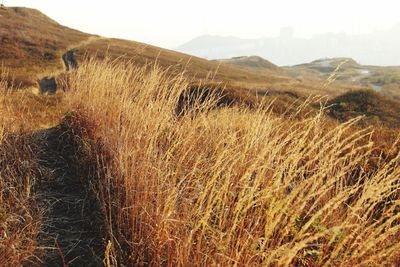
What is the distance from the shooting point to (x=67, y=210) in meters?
3.92

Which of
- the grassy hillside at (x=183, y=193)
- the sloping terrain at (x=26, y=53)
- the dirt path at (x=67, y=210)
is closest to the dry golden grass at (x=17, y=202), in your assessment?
the grassy hillside at (x=183, y=193)

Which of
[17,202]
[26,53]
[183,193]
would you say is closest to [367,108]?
[183,193]

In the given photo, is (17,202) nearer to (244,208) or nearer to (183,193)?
(183,193)

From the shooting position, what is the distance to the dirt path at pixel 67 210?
3.12 m

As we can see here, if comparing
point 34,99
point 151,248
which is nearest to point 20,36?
point 34,99

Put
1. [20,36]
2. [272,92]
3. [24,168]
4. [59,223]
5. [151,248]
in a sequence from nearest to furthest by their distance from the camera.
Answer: [151,248], [59,223], [24,168], [272,92], [20,36]

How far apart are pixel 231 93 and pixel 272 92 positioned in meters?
7.25

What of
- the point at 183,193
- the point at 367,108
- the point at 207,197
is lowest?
the point at 367,108

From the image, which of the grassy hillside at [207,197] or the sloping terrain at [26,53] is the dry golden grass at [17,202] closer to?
the grassy hillside at [207,197]

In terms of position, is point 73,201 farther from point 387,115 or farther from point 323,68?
point 323,68

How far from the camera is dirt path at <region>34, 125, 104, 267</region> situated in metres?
3.12

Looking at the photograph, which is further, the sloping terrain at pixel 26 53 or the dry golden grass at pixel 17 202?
the sloping terrain at pixel 26 53

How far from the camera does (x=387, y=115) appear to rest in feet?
48.6

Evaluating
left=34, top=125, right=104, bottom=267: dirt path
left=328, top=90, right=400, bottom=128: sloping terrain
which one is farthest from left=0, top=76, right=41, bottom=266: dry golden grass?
left=328, top=90, right=400, bottom=128: sloping terrain
